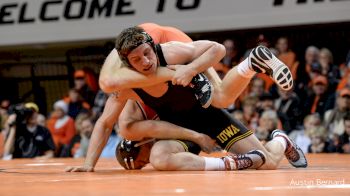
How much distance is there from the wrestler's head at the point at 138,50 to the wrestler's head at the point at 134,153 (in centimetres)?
75

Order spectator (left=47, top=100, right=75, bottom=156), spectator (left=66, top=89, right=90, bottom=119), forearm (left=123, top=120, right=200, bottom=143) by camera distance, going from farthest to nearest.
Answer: spectator (left=66, top=89, right=90, bottom=119) → spectator (left=47, top=100, right=75, bottom=156) → forearm (left=123, top=120, right=200, bottom=143)

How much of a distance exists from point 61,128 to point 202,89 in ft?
19.4

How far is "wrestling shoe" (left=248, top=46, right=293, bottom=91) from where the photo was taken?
158 inches

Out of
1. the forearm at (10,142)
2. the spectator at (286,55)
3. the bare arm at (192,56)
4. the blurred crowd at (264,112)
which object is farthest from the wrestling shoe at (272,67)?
the forearm at (10,142)

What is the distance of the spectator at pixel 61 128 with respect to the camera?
952 cm

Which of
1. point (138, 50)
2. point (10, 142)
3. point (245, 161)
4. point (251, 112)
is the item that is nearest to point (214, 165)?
point (245, 161)

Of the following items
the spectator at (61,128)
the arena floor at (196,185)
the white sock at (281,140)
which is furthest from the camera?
the spectator at (61,128)

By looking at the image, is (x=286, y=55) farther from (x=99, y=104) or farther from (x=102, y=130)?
(x=102, y=130)

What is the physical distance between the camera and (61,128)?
966cm

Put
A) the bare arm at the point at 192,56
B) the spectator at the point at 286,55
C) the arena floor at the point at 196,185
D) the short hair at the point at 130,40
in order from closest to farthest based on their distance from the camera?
1. the arena floor at the point at 196,185
2. the short hair at the point at 130,40
3. the bare arm at the point at 192,56
4. the spectator at the point at 286,55

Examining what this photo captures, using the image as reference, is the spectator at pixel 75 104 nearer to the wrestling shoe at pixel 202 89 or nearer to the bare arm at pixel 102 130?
the bare arm at pixel 102 130

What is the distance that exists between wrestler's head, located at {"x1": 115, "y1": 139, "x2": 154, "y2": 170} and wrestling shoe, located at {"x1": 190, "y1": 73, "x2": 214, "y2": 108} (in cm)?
66

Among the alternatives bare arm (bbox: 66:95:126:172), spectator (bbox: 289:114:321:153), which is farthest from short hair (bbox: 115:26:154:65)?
spectator (bbox: 289:114:321:153)

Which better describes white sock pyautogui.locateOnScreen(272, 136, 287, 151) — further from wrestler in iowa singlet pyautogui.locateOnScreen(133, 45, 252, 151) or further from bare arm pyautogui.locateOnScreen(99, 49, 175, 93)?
bare arm pyautogui.locateOnScreen(99, 49, 175, 93)
